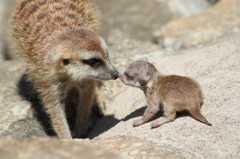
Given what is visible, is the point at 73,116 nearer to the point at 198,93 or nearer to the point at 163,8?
the point at 198,93

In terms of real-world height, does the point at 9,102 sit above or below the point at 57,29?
below

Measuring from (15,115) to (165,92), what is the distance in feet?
5.87

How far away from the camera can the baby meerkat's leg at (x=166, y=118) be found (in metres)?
3.81

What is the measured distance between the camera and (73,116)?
17.9ft

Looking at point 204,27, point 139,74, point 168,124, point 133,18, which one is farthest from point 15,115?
point 133,18

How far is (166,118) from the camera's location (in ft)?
12.7

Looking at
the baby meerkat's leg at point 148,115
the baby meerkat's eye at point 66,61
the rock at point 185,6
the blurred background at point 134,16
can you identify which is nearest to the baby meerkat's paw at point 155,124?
the baby meerkat's leg at point 148,115

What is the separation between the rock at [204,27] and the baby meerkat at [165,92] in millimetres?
2129

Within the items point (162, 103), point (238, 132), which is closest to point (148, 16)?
point (162, 103)

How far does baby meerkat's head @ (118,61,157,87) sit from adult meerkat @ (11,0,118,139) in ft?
0.48

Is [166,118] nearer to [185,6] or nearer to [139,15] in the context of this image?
[139,15]

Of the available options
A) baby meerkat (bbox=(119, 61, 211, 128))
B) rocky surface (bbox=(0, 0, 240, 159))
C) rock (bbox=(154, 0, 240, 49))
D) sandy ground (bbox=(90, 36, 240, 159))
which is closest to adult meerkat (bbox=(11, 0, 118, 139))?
baby meerkat (bbox=(119, 61, 211, 128))

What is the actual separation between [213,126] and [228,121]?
0.43 feet

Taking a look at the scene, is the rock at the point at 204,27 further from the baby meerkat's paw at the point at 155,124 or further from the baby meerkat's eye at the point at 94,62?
the baby meerkat's paw at the point at 155,124
